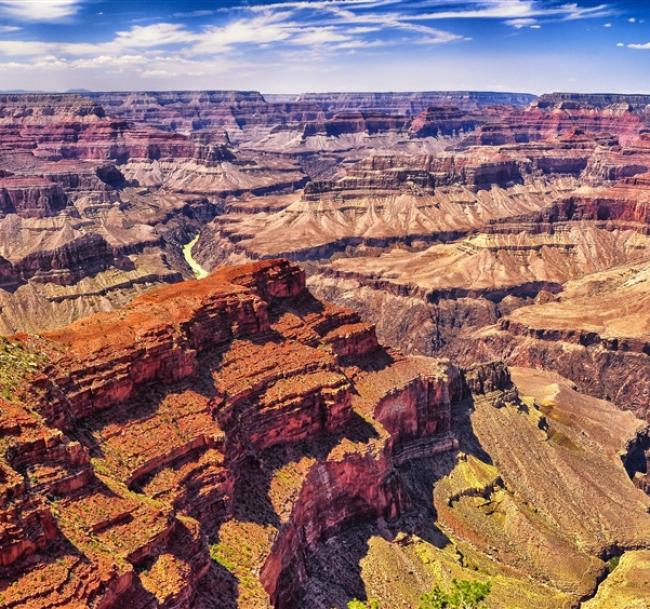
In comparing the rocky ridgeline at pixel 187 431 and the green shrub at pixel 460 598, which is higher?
the rocky ridgeline at pixel 187 431

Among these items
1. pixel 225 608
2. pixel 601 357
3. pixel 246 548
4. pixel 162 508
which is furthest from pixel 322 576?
pixel 601 357

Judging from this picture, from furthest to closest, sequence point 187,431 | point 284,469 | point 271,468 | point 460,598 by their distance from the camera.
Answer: point 284,469 < point 271,468 < point 187,431 < point 460,598

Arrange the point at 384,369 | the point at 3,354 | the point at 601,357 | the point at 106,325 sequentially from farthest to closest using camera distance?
the point at 601,357 → the point at 384,369 → the point at 106,325 → the point at 3,354

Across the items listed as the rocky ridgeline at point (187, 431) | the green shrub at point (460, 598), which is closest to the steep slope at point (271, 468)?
the rocky ridgeline at point (187, 431)

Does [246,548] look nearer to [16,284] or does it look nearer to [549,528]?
[549,528]

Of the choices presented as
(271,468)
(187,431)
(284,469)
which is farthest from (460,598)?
(187,431)

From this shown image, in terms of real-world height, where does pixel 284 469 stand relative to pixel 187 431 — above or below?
below

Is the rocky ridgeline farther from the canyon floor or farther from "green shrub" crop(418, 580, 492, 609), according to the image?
"green shrub" crop(418, 580, 492, 609)

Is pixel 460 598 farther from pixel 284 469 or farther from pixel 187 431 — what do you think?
pixel 187 431

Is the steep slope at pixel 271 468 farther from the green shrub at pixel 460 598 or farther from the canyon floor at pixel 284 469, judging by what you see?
the green shrub at pixel 460 598
